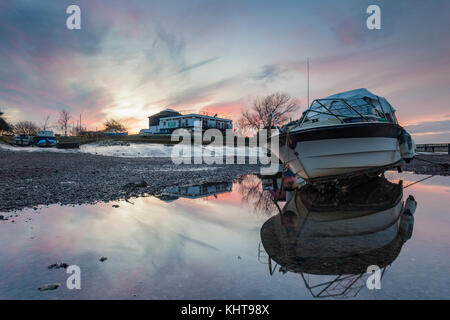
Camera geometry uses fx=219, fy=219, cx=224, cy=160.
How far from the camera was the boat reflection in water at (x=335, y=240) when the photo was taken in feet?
9.09

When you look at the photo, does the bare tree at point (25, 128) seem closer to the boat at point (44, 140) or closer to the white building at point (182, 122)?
the white building at point (182, 122)

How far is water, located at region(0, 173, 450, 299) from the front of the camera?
8.02ft

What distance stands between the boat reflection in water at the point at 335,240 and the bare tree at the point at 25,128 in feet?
293

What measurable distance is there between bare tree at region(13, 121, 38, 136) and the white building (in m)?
38.3

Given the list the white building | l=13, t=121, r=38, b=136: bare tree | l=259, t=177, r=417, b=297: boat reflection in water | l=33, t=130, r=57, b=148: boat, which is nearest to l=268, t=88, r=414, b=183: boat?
l=259, t=177, r=417, b=297: boat reflection in water

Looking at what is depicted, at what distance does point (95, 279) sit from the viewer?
2.64 m

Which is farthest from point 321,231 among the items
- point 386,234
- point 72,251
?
Answer: point 72,251

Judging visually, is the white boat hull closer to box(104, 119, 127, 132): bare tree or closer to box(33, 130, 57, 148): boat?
box(33, 130, 57, 148): boat

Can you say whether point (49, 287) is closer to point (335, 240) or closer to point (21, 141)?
point (335, 240)

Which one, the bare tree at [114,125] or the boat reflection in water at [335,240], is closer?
the boat reflection in water at [335,240]

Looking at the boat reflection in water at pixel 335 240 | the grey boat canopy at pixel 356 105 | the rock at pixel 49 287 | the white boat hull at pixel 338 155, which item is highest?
the grey boat canopy at pixel 356 105

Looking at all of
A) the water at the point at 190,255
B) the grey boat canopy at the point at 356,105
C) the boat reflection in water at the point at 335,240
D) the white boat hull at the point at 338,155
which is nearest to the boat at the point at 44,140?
the water at the point at 190,255

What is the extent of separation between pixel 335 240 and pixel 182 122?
5786 cm
